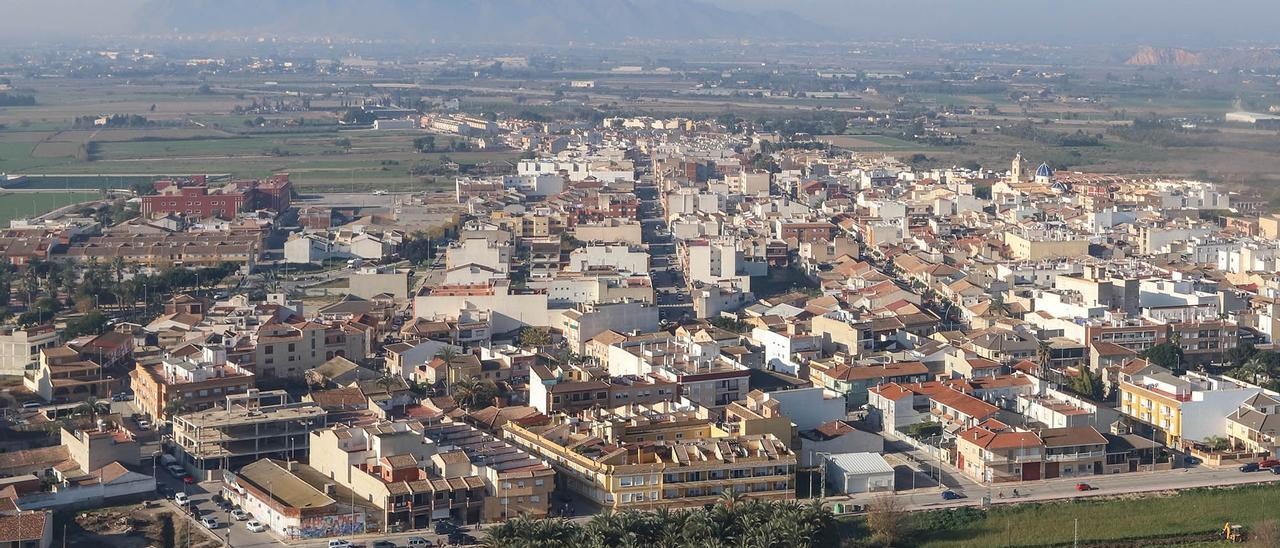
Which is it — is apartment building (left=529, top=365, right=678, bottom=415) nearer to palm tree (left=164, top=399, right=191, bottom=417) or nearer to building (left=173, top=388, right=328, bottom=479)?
building (left=173, top=388, right=328, bottom=479)

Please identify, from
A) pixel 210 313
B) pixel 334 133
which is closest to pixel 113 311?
pixel 210 313

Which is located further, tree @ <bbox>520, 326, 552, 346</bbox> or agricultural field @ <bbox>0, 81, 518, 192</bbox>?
agricultural field @ <bbox>0, 81, 518, 192</bbox>

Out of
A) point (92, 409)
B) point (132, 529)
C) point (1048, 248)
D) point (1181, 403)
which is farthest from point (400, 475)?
point (1048, 248)

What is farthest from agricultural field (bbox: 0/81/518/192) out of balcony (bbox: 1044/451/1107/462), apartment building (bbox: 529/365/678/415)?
balcony (bbox: 1044/451/1107/462)

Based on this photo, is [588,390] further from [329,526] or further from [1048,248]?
[1048,248]

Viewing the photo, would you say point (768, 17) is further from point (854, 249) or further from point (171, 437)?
point (171, 437)

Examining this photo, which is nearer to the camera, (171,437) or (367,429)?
(367,429)
